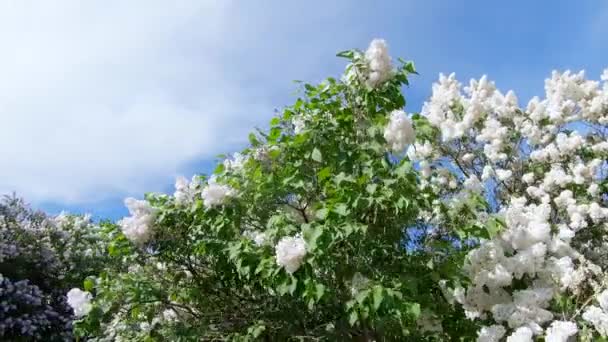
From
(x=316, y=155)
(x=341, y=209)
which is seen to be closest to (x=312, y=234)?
(x=341, y=209)

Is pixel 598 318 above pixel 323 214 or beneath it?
beneath

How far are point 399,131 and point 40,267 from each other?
7.76 metres

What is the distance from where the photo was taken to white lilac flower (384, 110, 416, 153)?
4.02 m

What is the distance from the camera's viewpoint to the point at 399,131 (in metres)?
4.04

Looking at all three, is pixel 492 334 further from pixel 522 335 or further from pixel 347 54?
pixel 347 54

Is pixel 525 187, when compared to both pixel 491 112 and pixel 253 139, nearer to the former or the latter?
pixel 491 112

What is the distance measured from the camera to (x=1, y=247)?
9422 millimetres

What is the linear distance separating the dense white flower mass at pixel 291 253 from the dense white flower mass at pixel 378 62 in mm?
1228

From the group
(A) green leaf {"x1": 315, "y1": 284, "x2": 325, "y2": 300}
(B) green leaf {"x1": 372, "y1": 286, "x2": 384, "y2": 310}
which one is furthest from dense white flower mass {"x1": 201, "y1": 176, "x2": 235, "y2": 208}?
(B) green leaf {"x1": 372, "y1": 286, "x2": 384, "y2": 310}

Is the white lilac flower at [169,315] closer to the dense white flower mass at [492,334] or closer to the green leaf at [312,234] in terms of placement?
the green leaf at [312,234]

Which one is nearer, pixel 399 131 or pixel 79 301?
pixel 399 131

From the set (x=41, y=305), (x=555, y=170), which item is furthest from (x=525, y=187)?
(x=41, y=305)

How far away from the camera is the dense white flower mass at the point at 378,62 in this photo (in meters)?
4.30

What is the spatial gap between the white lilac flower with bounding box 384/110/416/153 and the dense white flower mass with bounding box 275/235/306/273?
842 mm
